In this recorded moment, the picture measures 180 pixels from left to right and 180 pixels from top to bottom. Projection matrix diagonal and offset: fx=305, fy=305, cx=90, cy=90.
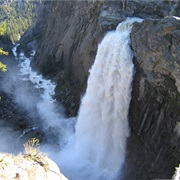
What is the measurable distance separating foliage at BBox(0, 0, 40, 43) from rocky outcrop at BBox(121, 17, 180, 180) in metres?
94.5

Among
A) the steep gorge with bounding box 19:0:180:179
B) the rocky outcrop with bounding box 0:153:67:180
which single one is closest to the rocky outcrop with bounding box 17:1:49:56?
the steep gorge with bounding box 19:0:180:179

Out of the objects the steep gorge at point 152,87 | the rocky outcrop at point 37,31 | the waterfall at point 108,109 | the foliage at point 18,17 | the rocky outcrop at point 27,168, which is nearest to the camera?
the rocky outcrop at point 27,168

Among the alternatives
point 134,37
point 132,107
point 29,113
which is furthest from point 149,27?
point 29,113

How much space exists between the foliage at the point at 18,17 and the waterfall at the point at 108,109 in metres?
88.6

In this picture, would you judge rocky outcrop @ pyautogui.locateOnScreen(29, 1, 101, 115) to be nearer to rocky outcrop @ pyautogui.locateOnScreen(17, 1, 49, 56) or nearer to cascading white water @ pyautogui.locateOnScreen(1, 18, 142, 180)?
cascading white water @ pyautogui.locateOnScreen(1, 18, 142, 180)

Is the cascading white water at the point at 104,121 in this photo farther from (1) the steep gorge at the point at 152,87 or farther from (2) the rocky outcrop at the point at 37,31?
(2) the rocky outcrop at the point at 37,31

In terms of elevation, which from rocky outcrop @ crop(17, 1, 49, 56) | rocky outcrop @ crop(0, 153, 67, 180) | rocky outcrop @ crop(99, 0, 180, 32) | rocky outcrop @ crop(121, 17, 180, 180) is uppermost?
rocky outcrop @ crop(17, 1, 49, 56)

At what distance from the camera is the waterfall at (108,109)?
27.2m

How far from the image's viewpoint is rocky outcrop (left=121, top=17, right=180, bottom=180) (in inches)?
899

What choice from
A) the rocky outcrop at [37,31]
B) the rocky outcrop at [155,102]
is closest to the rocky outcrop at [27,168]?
the rocky outcrop at [155,102]

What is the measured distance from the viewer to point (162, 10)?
114ft

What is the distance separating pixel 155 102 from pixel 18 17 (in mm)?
159593

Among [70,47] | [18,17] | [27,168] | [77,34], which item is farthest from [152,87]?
[18,17]

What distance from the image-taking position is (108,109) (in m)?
28.8
